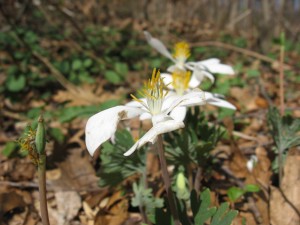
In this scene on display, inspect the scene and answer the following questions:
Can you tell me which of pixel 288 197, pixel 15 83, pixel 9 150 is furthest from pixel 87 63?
pixel 288 197

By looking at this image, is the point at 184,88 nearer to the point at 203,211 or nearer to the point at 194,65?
the point at 194,65

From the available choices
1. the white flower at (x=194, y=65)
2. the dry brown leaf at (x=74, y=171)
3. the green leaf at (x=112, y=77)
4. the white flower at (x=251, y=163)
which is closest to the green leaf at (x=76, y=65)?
the green leaf at (x=112, y=77)

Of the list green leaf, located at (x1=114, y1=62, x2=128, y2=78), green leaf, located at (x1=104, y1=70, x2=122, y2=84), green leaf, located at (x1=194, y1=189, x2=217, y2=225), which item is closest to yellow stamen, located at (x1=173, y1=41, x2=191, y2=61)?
green leaf, located at (x1=194, y1=189, x2=217, y2=225)

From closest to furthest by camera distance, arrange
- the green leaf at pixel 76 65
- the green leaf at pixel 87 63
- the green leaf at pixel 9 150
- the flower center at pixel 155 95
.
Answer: the flower center at pixel 155 95 → the green leaf at pixel 9 150 → the green leaf at pixel 76 65 → the green leaf at pixel 87 63

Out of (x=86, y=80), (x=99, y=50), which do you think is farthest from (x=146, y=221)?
(x=99, y=50)

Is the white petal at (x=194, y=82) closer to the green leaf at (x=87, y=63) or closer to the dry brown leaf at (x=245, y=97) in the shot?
the dry brown leaf at (x=245, y=97)

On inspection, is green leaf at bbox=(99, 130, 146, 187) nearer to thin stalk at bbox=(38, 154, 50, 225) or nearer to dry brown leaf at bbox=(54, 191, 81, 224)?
dry brown leaf at bbox=(54, 191, 81, 224)

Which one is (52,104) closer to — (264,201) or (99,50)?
(99,50)
